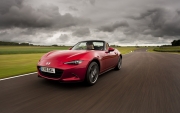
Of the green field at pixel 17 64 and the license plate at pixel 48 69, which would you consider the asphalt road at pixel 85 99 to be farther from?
the green field at pixel 17 64

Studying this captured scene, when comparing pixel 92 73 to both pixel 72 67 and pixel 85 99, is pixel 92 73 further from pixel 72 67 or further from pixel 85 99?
pixel 85 99

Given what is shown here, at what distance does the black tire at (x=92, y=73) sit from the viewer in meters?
3.72

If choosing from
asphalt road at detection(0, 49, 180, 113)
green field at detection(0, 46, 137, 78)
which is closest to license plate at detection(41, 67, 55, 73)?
asphalt road at detection(0, 49, 180, 113)

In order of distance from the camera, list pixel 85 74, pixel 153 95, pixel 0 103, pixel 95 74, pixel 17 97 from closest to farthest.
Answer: pixel 0 103 < pixel 17 97 < pixel 153 95 < pixel 85 74 < pixel 95 74

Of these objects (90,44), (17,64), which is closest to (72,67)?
(90,44)

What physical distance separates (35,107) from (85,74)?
5.06 feet

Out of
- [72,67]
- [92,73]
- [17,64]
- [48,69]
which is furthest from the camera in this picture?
[17,64]

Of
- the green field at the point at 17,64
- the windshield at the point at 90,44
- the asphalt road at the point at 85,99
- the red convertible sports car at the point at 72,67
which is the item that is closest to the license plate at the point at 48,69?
the red convertible sports car at the point at 72,67

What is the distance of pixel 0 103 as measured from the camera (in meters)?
2.67

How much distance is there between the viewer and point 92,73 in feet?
13.1

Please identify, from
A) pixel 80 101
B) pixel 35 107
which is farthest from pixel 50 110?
pixel 80 101

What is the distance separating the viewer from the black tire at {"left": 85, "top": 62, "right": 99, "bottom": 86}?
3.72 m

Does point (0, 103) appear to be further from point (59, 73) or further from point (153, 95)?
point (153, 95)

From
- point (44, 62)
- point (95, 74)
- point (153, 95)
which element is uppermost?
point (44, 62)
